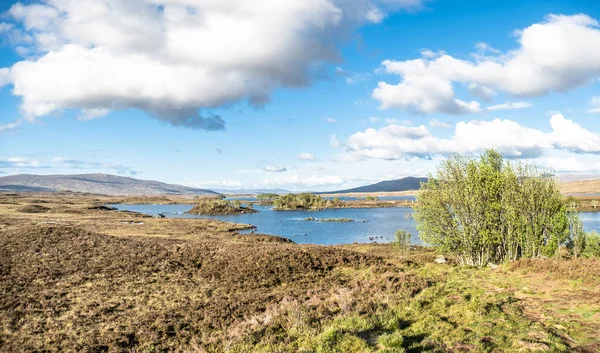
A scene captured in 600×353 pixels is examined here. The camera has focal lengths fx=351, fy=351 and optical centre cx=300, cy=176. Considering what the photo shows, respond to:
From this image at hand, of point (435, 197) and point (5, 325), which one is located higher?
point (435, 197)

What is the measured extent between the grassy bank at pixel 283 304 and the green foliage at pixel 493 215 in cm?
705

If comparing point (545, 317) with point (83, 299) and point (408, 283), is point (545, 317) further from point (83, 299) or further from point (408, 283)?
point (83, 299)

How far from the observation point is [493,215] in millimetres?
36875

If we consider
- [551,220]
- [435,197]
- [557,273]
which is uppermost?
[435,197]

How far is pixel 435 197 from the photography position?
3894 centimetres

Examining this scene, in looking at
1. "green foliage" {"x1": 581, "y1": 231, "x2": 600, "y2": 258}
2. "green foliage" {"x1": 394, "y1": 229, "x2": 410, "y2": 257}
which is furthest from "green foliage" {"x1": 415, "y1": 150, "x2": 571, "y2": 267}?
"green foliage" {"x1": 394, "y1": 229, "x2": 410, "y2": 257}

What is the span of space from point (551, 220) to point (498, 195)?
5.34 metres

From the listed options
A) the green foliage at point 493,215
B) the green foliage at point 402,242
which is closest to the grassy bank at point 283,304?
the green foliage at point 493,215

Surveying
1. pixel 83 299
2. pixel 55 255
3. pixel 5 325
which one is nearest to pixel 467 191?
pixel 83 299

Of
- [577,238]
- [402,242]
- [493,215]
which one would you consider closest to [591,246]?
[577,238]

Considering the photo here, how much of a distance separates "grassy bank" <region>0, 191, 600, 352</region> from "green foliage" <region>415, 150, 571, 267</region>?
7.05m

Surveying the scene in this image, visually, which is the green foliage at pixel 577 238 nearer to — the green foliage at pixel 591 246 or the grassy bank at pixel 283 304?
the green foliage at pixel 591 246

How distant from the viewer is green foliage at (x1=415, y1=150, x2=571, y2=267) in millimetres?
36219

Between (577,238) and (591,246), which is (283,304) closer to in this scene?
(577,238)
